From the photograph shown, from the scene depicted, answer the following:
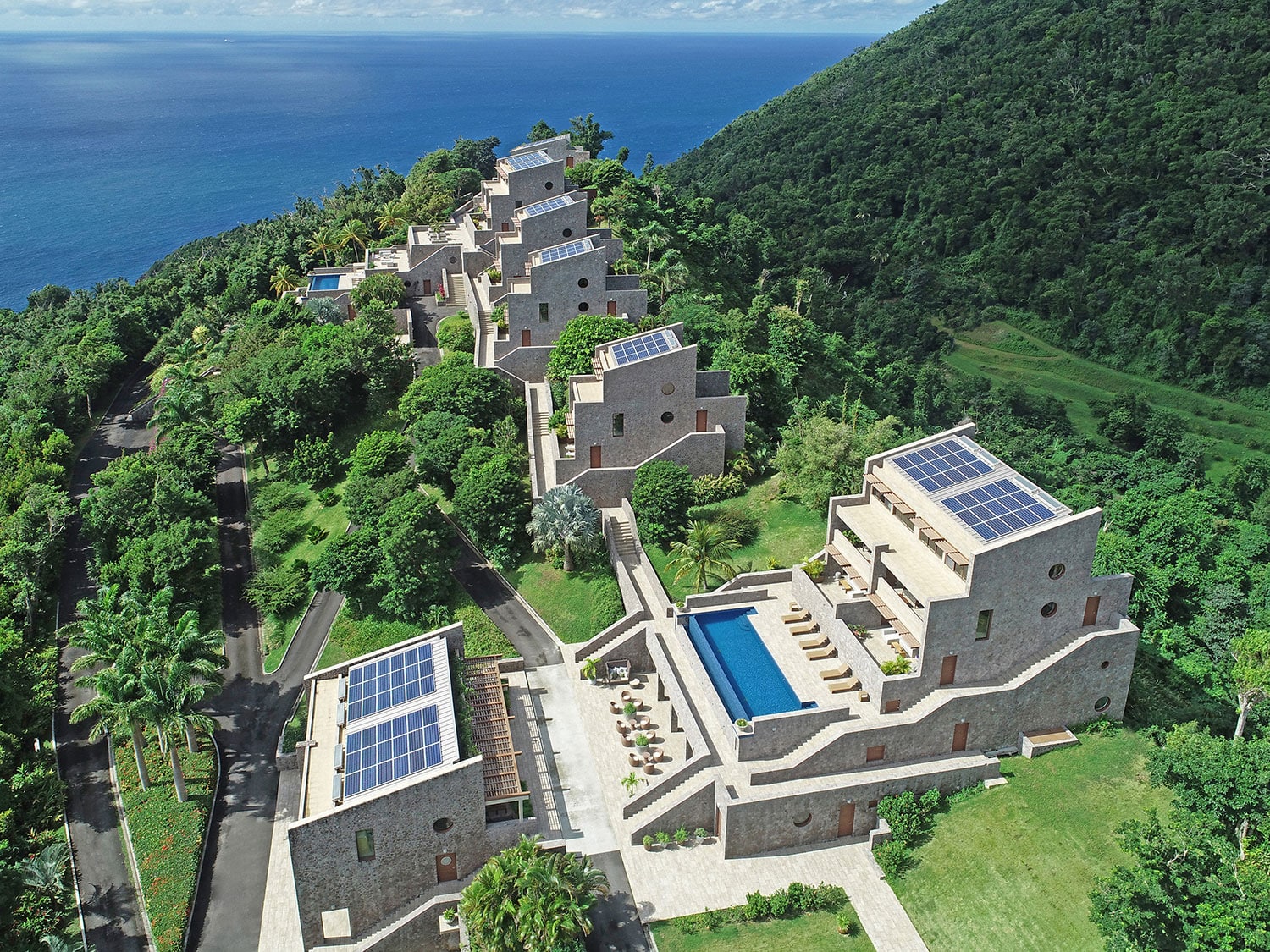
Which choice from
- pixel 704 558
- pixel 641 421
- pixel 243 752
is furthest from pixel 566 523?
pixel 243 752

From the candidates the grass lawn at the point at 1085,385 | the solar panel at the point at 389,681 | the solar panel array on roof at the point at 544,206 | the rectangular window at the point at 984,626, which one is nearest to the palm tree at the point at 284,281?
the solar panel array on roof at the point at 544,206

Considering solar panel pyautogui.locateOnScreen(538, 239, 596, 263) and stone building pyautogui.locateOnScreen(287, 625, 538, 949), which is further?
→ solar panel pyautogui.locateOnScreen(538, 239, 596, 263)

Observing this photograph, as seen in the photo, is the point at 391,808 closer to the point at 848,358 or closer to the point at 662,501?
the point at 662,501

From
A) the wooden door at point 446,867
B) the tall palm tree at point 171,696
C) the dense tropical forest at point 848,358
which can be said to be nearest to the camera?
the wooden door at point 446,867

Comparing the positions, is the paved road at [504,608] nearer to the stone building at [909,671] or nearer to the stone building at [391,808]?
the stone building at [909,671]

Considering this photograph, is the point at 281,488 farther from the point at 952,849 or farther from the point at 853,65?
the point at 853,65

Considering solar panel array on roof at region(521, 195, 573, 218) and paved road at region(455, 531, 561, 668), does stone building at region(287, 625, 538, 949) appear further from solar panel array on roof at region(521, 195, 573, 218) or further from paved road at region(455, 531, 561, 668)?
solar panel array on roof at region(521, 195, 573, 218)

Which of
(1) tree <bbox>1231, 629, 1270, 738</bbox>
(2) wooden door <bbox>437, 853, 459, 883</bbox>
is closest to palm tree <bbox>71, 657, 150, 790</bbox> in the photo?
(2) wooden door <bbox>437, 853, 459, 883</bbox>
